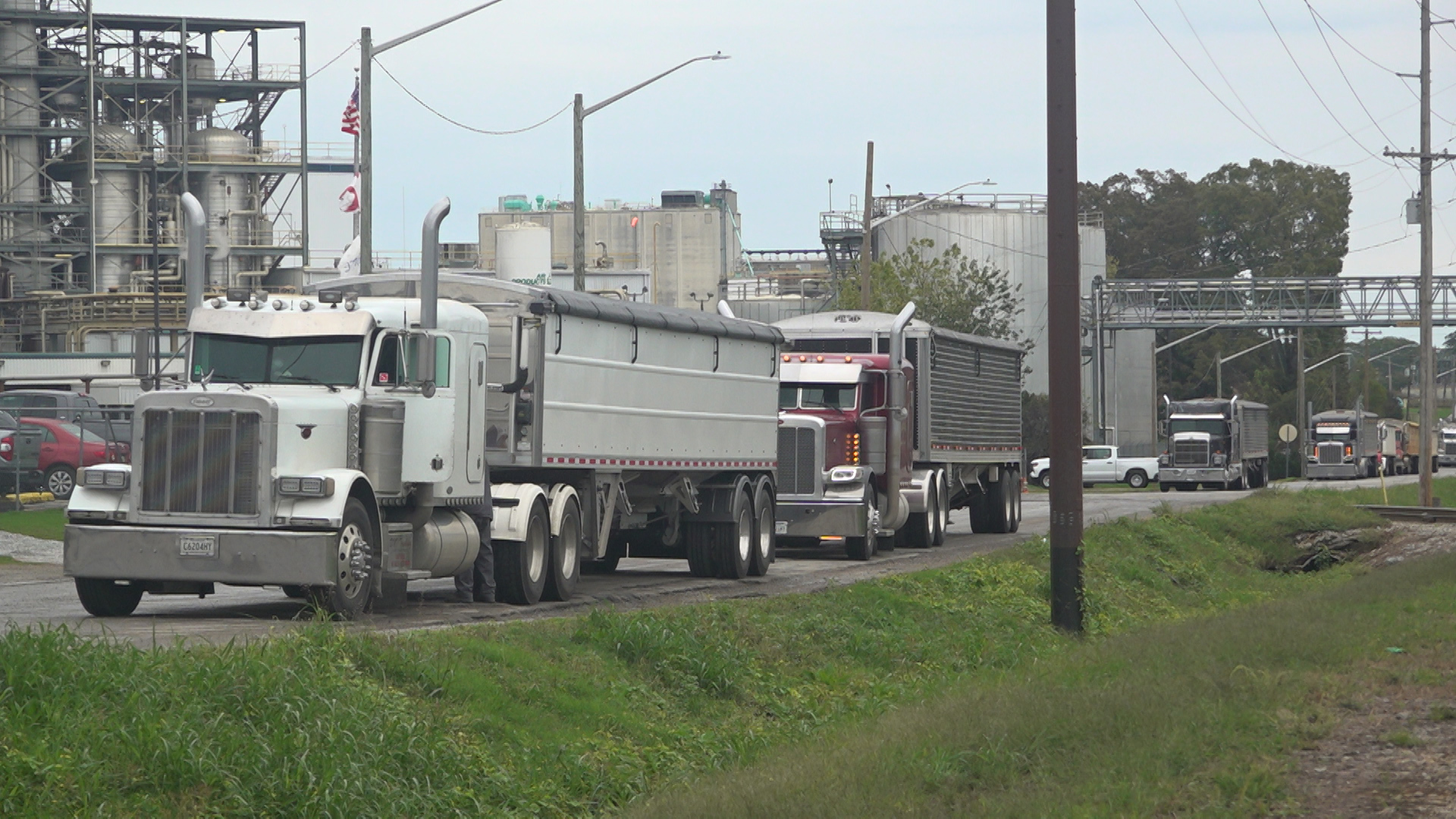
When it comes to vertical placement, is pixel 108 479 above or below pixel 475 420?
below

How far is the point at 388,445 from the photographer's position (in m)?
15.6

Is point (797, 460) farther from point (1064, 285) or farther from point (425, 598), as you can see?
point (1064, 285)

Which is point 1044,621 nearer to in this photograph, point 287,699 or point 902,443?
point 902,443

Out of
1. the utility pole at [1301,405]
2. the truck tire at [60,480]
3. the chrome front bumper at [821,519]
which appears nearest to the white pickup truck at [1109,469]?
the utility pole at [1301,405]

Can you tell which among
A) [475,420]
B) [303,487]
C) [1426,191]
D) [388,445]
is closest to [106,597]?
[303,487]

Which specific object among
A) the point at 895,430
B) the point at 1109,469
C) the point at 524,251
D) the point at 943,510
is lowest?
the point at 943,510

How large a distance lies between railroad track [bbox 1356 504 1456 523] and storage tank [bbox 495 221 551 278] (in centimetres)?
4905

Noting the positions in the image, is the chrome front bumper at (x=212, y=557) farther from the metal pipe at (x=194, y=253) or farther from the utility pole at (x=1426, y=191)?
the utility pole at (x=1426, y=191)

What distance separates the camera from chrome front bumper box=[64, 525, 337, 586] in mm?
14180

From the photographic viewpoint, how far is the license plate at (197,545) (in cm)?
1425

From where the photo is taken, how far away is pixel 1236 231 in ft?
357

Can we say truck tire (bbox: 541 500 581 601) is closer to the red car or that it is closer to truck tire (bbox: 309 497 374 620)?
truck tire (bbox: 309 497 374 620)

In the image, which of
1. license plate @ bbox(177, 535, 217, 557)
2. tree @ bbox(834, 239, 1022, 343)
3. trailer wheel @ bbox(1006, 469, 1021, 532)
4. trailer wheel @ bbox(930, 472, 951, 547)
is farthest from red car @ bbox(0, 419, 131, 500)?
tree @ bbox(834, 239, 1022, 343)

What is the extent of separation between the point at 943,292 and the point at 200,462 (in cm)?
5458
